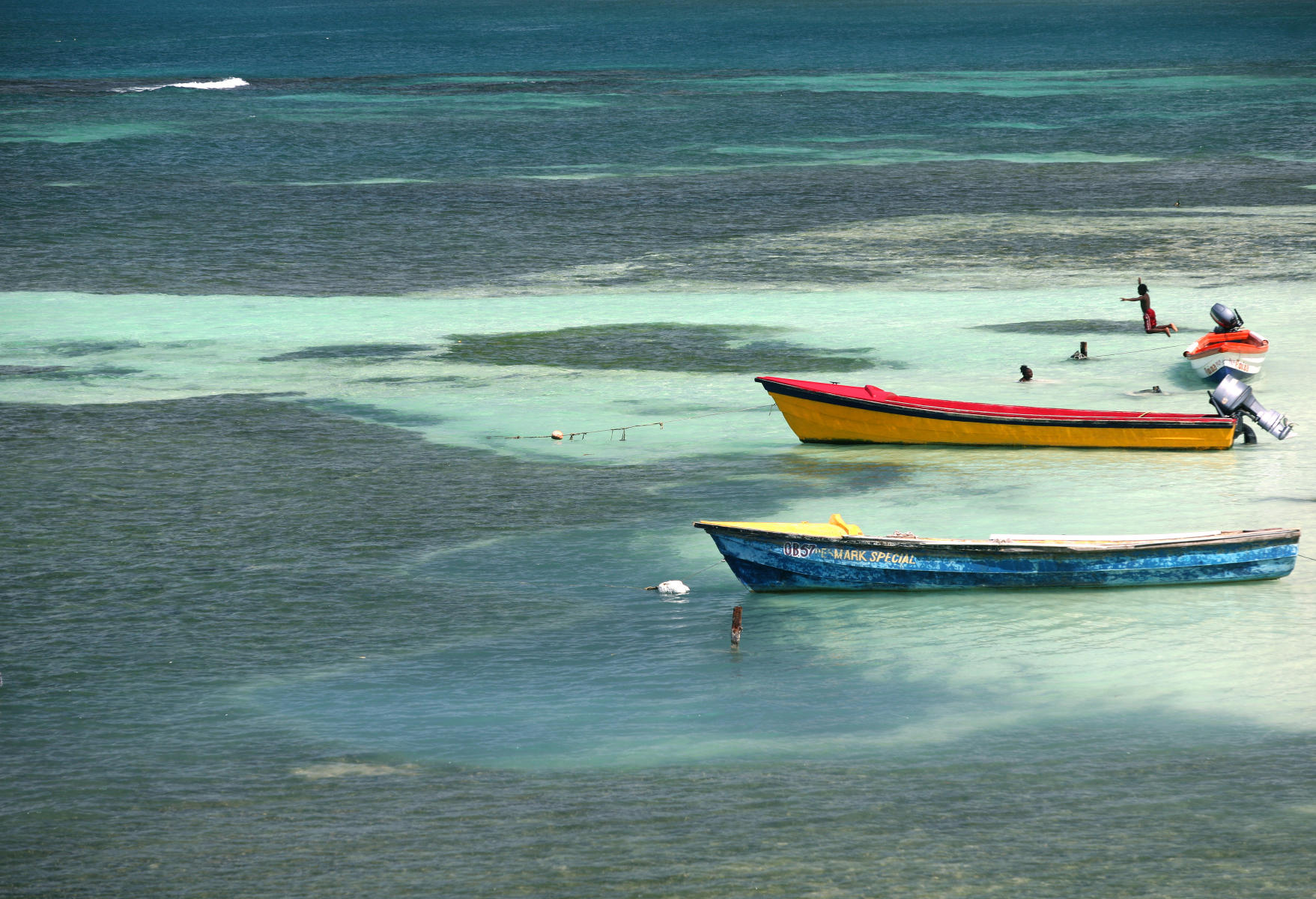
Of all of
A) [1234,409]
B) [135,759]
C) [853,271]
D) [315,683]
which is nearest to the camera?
[135,759]

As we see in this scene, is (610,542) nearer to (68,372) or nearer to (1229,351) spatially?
(1229,351)

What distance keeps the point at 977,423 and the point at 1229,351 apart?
538 centimetres

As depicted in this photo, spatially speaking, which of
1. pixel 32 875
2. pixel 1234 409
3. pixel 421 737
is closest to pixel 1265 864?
pixel 421 737

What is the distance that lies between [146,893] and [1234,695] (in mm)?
9002

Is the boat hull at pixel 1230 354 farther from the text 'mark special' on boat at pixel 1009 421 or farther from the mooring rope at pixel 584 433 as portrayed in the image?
the mooring rope at pixel 584 433

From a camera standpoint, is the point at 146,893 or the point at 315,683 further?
the point at 315,683

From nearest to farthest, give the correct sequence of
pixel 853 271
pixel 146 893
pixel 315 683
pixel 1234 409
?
pixel 146 893
pixel 315 683
pixel 1234 409
pixel 853 271

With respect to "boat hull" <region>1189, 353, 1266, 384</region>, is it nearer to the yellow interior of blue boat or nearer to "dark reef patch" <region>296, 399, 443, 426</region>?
the yellow interior of blue boat

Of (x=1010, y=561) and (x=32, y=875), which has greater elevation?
(x=1010, y=561)

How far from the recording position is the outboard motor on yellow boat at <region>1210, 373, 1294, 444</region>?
2166 centimetres

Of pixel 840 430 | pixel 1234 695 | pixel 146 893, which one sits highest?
pixel 840 430

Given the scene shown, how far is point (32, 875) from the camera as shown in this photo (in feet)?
39.2

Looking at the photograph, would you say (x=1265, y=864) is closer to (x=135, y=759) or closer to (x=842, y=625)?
(x=842, y=625)

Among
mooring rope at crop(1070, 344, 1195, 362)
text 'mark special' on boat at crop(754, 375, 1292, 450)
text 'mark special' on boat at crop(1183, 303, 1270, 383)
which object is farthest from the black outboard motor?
text 'mark special' on boat at crop(754, 375, 1292, 450)
